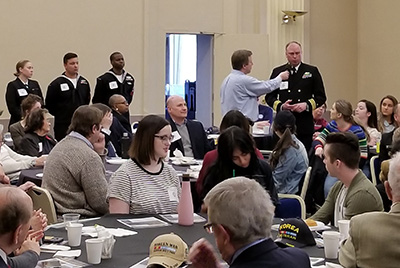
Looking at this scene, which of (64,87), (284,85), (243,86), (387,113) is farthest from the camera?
(64,87)

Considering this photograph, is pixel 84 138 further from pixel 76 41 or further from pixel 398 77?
pixel 398 77

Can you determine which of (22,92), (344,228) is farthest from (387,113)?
(344,228)

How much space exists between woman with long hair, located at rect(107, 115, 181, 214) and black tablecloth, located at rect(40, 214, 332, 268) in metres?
0.13

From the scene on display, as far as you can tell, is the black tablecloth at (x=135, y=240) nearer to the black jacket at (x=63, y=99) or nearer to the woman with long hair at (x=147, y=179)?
the woman with long hair at (x=147, y=179)

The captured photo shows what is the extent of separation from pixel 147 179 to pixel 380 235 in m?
1.72

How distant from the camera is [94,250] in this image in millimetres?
2824

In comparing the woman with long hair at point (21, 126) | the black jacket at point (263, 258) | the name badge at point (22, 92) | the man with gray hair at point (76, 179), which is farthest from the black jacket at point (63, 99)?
the black jacket at point (263, 258)

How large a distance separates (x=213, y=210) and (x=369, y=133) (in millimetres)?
5551

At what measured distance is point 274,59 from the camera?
1200 cm

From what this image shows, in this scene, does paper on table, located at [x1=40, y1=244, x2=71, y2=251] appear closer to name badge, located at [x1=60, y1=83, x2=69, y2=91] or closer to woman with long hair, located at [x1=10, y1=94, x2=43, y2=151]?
woman with long hair, located at [x1=10, y1=94, x2=43, y2=151]

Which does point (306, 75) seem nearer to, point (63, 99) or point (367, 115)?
point (367, 115)

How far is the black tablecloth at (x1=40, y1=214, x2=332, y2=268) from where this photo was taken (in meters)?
2.89

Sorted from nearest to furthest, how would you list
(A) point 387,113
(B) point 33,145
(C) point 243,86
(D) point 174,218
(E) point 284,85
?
(D) point 174,218
(B) point 33,145
(A) point 387,113
(C) point 243,86
(E) point 284,85

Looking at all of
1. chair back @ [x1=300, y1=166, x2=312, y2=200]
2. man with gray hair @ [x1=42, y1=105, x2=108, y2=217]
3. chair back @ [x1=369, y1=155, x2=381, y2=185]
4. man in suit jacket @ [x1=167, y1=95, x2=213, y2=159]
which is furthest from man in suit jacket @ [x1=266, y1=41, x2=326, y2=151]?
man with gray hair @ [x1=42, y1=105, x2=108, y2=217]
